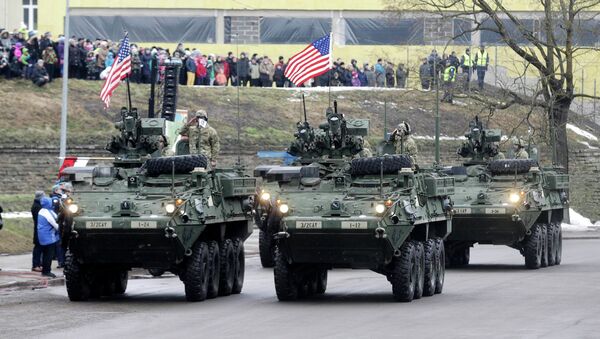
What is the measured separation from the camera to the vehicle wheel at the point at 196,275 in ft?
74.9

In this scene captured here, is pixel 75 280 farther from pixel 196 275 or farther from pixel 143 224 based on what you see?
pixel 196 275

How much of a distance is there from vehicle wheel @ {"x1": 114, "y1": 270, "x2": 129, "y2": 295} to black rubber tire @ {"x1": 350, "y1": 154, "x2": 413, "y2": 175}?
407 cm

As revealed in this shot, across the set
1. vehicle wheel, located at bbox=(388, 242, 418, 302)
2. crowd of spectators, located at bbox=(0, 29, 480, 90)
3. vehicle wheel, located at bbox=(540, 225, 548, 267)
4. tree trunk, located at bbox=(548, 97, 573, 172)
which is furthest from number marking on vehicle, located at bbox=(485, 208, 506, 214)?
tree trunk, located at bbox=(548, 97, 573, 172)

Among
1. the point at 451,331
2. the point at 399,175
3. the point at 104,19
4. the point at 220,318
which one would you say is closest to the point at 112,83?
the point at 399,175

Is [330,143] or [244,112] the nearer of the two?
[330,143]

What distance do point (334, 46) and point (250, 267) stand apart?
3899 centimetres

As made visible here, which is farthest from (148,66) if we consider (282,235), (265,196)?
(282,235)

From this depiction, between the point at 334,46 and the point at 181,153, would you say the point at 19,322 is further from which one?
the point at 334,46


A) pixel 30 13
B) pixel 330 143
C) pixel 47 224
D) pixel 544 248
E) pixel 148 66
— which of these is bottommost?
pixel 544 248

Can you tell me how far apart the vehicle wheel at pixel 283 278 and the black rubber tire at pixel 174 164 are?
2059 millimetres

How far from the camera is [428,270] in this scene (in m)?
24.2

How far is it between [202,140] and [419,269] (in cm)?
468

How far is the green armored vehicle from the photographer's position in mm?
22516

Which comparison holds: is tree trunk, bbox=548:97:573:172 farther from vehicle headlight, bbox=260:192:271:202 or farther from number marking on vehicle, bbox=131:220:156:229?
number marking on vehicle, bbox=131:220:156:229
